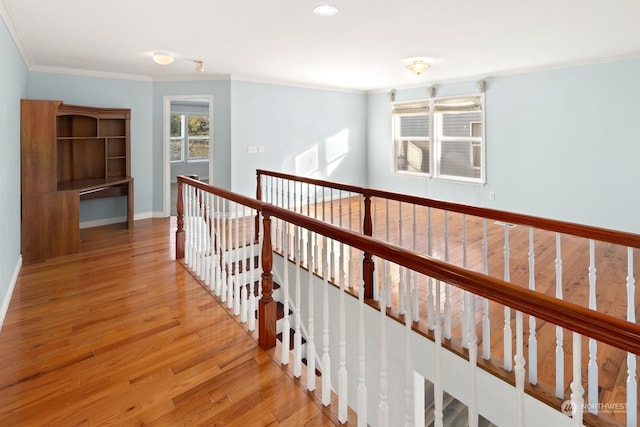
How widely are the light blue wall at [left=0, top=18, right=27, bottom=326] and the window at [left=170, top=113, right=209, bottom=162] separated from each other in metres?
5.96

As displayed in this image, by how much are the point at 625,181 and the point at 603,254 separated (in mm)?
1151

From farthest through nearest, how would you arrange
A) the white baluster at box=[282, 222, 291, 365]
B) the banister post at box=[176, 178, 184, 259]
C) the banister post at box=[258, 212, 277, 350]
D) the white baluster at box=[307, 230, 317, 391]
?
the banister post at box=[176, 178, 184, 259] → the banister post at box=[258, 212, 277, 350] → the white baluster at box=[282, 222, 291, 365] → the white baluster at box=[307, 230, 317, 391]

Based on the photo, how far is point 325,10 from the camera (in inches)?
117

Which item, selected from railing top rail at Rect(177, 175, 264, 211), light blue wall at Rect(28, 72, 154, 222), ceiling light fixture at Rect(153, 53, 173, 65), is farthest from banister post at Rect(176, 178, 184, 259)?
light blue wall at Rect(28, 72, 154, 222)

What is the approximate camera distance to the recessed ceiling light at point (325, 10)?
291cm

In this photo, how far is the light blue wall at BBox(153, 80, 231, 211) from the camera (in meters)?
5.73

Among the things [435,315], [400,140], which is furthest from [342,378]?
[400,140]

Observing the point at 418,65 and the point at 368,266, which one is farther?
the point at 418,65

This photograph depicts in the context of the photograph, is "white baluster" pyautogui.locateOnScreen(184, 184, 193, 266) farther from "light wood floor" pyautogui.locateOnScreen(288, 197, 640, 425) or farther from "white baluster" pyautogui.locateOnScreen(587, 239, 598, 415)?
"white baluster" pyautogui.locateOnScreen(587, 239, 598, 415)

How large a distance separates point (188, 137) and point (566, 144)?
862cm

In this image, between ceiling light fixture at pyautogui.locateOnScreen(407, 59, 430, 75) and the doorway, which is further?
the doorway

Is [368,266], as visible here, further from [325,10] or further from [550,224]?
[325,10]

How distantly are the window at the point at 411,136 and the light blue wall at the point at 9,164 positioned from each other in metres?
5.90

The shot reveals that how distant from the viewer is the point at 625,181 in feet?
15.3
